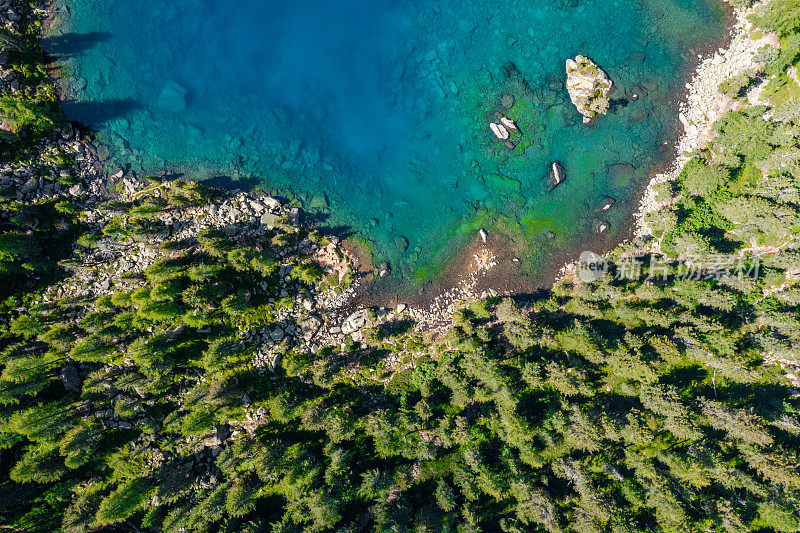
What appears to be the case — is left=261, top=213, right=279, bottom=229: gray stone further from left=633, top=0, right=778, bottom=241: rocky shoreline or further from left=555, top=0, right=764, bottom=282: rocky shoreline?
left=633, top=0, right=778, bottom=241: rocky shoreline

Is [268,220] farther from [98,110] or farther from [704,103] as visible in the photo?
[704,103]

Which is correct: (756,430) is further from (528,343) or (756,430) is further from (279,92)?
(279,92)

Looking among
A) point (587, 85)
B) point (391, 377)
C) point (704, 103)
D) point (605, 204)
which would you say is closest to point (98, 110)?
point (391, 377)

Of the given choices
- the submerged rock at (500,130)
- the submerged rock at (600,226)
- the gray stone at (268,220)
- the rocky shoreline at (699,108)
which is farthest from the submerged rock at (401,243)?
the submerged rock at (600,226)

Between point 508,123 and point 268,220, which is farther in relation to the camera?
point 508,123

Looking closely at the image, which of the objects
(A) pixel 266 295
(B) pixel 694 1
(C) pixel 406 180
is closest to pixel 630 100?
(B) pixel 694 1

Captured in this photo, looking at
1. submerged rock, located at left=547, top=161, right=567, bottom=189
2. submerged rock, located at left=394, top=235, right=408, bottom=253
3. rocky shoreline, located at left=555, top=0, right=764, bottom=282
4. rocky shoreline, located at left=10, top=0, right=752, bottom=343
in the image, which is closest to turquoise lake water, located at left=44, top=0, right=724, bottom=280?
submerged rock, located at left=394, top=235, right=408, bottom=253

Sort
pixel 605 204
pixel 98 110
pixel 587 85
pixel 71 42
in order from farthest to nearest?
pixel 605 204 → pixel 587 85 → pixel 98 110 → pixel 71 42
